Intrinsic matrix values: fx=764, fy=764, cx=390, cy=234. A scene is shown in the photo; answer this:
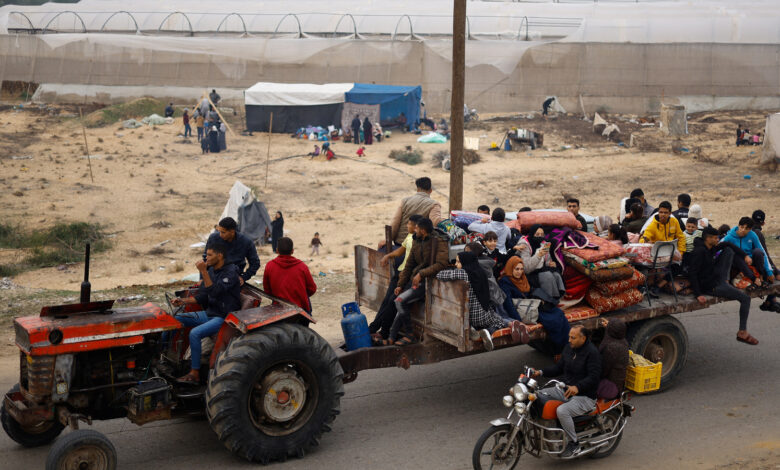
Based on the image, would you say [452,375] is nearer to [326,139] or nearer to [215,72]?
[326,139]

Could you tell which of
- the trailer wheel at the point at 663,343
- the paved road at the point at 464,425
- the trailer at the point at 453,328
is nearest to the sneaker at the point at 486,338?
the trailer at the point at 453,328

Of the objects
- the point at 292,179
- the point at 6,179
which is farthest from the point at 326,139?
the point at 6,179

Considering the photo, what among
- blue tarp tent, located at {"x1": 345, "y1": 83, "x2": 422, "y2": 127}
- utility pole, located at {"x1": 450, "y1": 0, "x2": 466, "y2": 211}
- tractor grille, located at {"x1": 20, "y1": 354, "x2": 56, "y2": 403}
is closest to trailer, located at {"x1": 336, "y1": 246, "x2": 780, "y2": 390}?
tractor grille, located at {"x1": 20, "y1": 354, "x2": 56, "y2": 403}

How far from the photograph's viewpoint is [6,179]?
2495 centimetres

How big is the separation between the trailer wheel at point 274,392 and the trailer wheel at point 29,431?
1.71 metres

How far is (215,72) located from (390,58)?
33.1 feet

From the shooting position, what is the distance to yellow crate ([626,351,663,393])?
7625 millimetres

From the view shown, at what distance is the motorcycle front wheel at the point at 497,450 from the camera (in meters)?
6.45

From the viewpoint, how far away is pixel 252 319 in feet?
22.4

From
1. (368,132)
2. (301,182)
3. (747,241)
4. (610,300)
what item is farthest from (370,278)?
(368,132)

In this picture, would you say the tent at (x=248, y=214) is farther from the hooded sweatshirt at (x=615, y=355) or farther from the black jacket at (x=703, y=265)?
the hooded sweatshirt at (x=615, y=355)

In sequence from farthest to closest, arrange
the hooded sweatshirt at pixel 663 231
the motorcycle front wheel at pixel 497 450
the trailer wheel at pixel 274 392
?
the hooded sweatshirt at pixel 663 231 → the trailer wheel at pixel 274 392 → the motorcycle front wheel at pixel 497 450

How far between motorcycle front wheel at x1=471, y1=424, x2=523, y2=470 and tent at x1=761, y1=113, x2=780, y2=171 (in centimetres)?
2179

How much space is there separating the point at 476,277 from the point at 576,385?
56.3 inches
